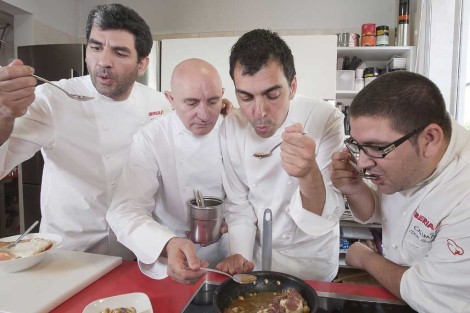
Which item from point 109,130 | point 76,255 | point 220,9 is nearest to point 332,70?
point 220,9

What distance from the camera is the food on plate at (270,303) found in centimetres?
98

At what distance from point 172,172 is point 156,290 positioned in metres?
0.59

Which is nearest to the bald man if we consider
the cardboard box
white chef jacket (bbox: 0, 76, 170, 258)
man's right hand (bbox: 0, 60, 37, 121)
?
white chef jacket (bbox: 0, 76, 170, 258)

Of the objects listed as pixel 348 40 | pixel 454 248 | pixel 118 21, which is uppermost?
pixel 348 40

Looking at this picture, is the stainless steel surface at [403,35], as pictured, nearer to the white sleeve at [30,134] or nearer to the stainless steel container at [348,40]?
the stainless steel container at [348,40]

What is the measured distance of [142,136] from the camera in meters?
1.64

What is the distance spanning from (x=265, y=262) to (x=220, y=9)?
11.0 feet

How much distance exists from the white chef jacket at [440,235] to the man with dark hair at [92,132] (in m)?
1.32

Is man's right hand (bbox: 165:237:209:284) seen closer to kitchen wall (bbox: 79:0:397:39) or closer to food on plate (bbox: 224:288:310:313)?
food on plate (bbox: 224:288:310:313)

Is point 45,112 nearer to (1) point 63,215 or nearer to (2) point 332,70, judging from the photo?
(1) point 63,215

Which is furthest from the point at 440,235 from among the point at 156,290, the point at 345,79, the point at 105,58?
the point at 345,79

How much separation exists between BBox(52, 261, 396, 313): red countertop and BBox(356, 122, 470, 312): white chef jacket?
14cm

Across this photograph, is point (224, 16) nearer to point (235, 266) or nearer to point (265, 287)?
point (235, 266)

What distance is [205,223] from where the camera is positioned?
1.23 metres
